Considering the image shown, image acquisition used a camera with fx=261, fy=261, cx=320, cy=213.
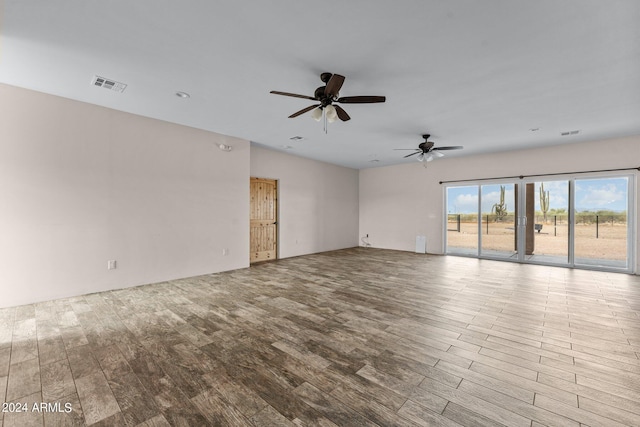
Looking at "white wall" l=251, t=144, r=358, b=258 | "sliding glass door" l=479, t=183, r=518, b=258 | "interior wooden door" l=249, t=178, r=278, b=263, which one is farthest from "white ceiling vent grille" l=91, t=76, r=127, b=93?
"sliding glass door" l=479, t=183, r=518, b=258

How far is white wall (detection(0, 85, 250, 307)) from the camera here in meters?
3.56

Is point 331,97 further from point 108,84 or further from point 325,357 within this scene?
point 108,84

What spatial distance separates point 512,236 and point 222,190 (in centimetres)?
783

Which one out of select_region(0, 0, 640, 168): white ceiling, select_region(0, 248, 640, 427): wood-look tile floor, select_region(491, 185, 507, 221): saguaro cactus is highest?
select_region(0, 0, 640, 168): white ceiling

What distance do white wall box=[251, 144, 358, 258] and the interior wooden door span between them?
160mm

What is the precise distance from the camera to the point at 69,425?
1.61 metres

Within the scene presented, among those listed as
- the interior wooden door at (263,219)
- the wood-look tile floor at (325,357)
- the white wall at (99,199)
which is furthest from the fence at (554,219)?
the white wall at (99,199)

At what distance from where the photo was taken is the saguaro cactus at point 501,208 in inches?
285

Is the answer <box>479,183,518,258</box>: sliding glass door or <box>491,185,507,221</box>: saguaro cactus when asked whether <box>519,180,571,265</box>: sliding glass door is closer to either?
<box>479,183,518,258</box>: sliding glass door

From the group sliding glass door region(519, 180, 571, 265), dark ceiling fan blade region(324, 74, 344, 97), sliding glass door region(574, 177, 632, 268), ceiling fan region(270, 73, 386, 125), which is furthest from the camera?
sliding glass door region(519, 180, 571, 265)

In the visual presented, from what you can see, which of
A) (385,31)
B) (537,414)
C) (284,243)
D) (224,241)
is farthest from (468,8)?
(284,243)

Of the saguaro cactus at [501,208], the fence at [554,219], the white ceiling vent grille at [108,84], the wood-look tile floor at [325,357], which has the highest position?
the white ceiling vent grille at [108,84]

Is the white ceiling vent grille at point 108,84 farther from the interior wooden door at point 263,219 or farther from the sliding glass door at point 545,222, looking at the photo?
the sliding glass door at point 545,222

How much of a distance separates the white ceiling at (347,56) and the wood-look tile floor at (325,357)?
9.57 ft
